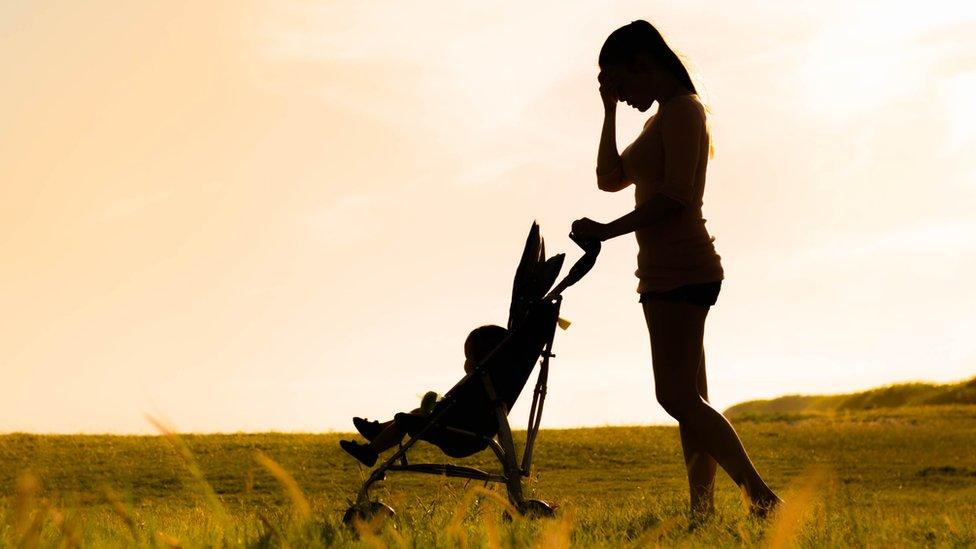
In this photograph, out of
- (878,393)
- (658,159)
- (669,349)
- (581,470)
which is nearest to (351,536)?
(669,349)

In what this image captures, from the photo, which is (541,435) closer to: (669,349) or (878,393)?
(669,349)

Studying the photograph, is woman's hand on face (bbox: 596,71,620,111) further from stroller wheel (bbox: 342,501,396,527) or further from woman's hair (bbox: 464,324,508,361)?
stroller wheel (bbox: 342,501,396,527)

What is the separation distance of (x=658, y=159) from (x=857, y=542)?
1813 millimetres

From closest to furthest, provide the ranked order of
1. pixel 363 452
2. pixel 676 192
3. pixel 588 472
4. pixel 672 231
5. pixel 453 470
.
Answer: pixel 676 192 < pixel 672 231 < pixel 453 470 < pixel 363 452 < pixel 588 472

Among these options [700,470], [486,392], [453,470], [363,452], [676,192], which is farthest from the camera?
[700,470]

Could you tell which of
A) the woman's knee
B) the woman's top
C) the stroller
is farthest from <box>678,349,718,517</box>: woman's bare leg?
the stroller

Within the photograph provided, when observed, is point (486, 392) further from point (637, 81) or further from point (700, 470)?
point (637, 81)

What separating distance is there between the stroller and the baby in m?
0.09

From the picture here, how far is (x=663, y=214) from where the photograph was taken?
4.47 meters

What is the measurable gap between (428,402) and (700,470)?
1356mm

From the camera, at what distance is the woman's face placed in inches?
184

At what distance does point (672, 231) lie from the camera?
4.57 metres

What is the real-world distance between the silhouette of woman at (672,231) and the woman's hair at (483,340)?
26.0 inches

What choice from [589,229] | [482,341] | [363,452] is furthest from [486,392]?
[589,229]
